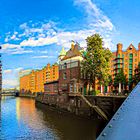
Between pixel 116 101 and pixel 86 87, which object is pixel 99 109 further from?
pixel 86 87

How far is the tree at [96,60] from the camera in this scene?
47.2m

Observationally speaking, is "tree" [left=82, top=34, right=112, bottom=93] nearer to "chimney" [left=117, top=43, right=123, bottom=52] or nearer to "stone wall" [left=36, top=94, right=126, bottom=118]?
"stone wall" [left=36, top=94, right=126, bottom=118]

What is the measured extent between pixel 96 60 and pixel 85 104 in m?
12.6

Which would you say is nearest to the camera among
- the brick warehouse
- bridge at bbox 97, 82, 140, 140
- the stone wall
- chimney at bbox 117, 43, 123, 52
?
bridge at bbox 97, 82, 140, 140

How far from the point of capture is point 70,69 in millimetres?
58406

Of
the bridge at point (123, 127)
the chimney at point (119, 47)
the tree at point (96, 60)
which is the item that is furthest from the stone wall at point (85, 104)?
the chimney at point (119, 47)

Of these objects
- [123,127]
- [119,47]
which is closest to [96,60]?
[123,127]

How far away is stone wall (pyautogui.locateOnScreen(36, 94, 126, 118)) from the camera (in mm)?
33616

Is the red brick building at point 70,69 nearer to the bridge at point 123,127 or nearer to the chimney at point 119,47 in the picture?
the chimney at point 119,47

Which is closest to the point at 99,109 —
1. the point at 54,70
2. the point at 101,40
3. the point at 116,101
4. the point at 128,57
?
the point at 116,101

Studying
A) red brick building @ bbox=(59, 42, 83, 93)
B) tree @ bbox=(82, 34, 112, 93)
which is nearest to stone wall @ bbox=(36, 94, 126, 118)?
red brick building @ bbox=(59, 42, 83, 93)

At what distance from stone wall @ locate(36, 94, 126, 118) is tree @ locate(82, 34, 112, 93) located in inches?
297

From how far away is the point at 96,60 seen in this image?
157 feet

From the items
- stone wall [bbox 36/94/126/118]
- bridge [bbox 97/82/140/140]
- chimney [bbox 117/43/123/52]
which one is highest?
chimney [bbox 117/43/123/52]
